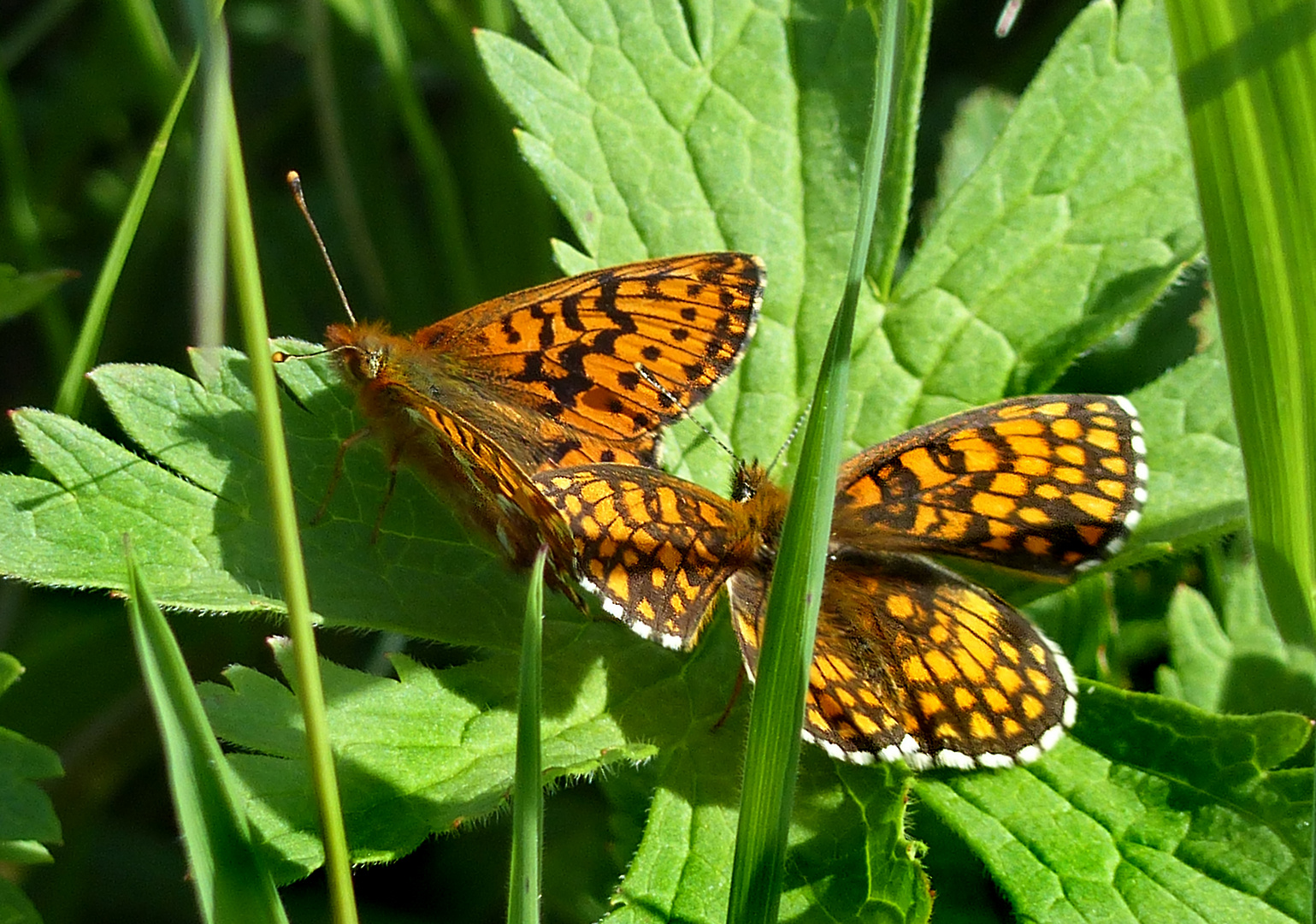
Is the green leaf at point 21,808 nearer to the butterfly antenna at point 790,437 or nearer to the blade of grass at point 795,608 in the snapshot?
the blade of grass at point 795,608

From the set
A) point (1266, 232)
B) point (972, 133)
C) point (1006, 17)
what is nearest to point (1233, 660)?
point (1266, 232)

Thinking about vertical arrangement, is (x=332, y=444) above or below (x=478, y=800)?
above

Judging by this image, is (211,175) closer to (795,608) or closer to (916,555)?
(795,608)

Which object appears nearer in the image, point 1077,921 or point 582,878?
point 1077,921

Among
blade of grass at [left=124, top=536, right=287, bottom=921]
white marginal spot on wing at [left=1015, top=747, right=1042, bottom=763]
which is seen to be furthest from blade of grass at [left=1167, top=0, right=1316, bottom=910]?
blade of grass at [left=124, top=536, right=287, bottom=921]

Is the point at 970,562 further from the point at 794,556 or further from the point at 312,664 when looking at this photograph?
the point at 312,664

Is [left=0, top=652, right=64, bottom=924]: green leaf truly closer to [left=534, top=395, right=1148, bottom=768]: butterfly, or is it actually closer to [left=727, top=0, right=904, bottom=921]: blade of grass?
[left=534, top=395, right=1148, bottom=768]: butterfly

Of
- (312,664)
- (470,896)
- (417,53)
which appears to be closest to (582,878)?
(470,896)
